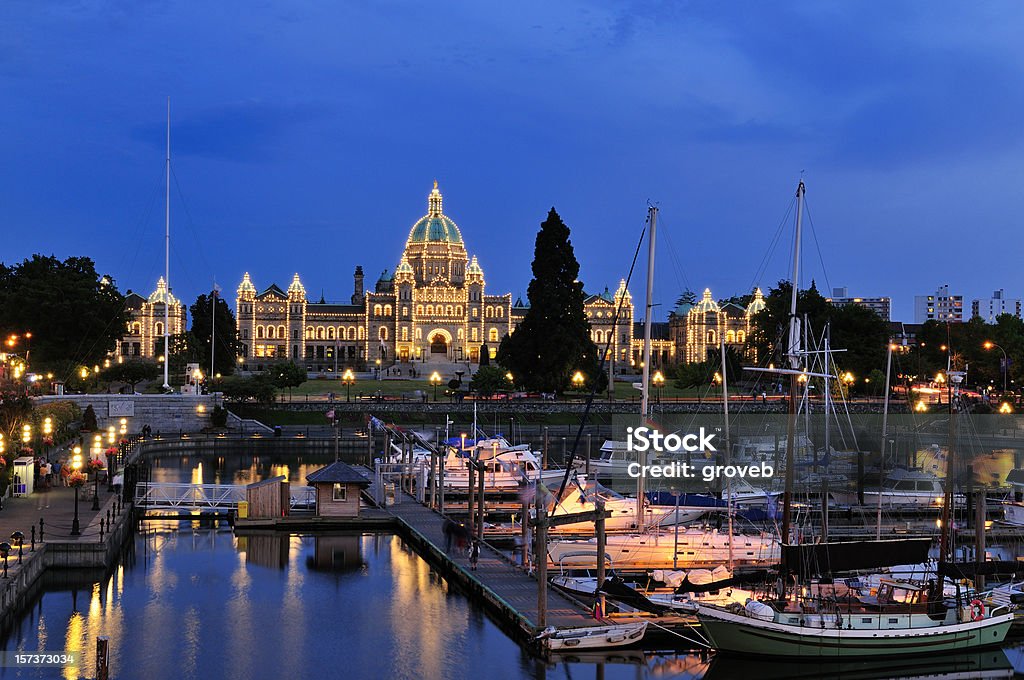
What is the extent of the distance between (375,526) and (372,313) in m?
148

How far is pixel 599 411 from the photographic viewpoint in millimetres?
99562

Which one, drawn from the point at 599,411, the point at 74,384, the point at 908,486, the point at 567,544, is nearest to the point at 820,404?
the point at 908,486

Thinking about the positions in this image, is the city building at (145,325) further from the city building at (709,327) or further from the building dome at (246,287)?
the city building at (709,327)

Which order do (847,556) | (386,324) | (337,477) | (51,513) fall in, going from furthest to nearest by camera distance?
(386,324) → (337,477) → (51,513) → (847,556)

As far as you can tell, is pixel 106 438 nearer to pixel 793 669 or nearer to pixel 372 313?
pixel 793 669

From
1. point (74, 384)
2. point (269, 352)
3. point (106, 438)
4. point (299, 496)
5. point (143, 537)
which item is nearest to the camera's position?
point (143, 537)

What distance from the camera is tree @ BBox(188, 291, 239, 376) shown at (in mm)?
126812

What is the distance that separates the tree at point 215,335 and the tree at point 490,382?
108 ft

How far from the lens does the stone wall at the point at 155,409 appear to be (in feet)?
267

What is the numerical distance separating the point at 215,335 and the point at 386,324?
6288 centimetres

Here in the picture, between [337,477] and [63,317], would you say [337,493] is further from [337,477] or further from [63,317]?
[63,317]

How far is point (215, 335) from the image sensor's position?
5172 inches

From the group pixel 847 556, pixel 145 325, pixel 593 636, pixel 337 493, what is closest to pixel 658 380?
pixel 337 493

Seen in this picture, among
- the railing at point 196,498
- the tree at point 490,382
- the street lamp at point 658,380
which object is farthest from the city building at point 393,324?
the railing at point 196,498
